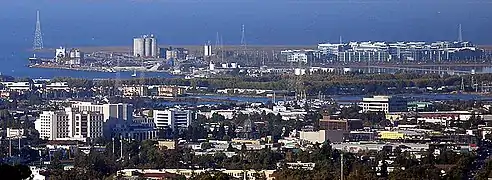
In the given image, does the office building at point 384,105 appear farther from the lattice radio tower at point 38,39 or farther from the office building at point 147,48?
the lattice radio tower at point 38,39

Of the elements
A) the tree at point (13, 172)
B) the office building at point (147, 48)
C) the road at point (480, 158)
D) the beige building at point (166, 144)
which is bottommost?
the beige building at point (166, 144)

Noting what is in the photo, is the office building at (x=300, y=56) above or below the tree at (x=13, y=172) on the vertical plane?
above

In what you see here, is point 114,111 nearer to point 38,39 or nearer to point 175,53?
point 175,53

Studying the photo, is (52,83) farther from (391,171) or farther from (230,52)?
(391,171)

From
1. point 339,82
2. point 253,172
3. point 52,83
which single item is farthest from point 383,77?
point 253,172

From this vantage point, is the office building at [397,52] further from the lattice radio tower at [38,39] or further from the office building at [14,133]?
the office building at [14,133]

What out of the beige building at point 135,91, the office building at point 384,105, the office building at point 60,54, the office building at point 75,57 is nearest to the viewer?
the office building at point 384,105

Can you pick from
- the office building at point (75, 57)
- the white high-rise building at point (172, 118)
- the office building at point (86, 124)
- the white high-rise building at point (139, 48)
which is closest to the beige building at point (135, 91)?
the white high-rise building at point (172, 118)

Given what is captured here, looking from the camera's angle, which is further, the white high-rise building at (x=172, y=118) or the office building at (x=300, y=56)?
the office building at (x=300, y=56)

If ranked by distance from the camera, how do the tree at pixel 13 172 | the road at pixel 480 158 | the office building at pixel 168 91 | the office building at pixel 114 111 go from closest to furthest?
the tree at pixel 13 172
the road at pixel 480 158
the office building at pixel 114 111
the office building at pixel 168 91
